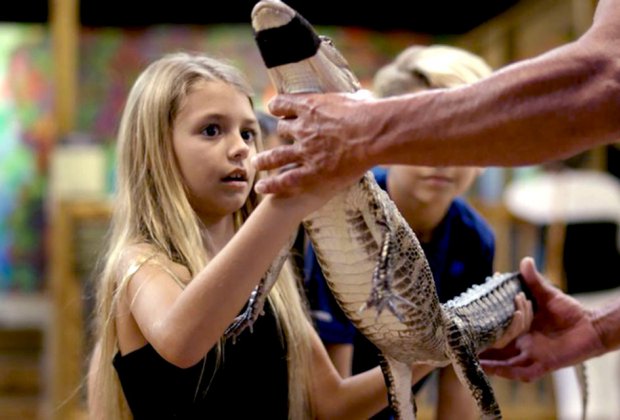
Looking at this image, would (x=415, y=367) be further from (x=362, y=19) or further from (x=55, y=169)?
(x=362, y=19)

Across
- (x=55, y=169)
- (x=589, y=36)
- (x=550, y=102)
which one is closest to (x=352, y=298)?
(x=550, y=102)

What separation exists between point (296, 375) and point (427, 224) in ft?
1.81

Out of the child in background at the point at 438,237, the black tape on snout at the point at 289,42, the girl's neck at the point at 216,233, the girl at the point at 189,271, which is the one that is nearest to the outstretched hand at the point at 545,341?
Answer: the child in background at the point at 438,237

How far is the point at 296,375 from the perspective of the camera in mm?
1424

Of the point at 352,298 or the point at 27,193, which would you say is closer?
the point at 352,298

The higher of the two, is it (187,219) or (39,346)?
(187,219)

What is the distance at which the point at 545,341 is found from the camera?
163 centimetres

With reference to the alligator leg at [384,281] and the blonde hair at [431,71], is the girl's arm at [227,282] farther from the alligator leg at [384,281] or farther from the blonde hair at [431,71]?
the blonde hair at [431,71]

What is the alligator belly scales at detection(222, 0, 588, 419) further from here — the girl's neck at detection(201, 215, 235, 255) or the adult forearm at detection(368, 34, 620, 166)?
the girl's neck at detection(201, 215, 235, 255)

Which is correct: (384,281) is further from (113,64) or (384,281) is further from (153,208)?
(113,64)

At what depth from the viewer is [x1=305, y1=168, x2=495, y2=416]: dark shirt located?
1.76 m

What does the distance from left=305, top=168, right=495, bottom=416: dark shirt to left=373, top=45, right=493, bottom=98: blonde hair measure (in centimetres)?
20

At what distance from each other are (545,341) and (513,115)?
67 cm

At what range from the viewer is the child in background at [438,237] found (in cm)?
175
